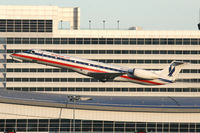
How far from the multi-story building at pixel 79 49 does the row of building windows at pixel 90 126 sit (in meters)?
52.8

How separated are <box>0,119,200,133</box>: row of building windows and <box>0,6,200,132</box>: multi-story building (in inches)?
2079

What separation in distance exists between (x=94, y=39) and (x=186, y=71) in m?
31.3

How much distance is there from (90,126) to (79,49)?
54.5m

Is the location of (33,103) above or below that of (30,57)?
below

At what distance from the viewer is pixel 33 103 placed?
325 feet

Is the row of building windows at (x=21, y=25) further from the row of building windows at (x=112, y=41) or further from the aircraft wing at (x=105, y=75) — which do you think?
the aircraft wing at (x=105, y=75)

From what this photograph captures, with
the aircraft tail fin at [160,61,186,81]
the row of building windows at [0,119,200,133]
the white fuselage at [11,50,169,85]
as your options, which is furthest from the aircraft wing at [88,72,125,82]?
the aircraft tail fin at [160,61,186,81]

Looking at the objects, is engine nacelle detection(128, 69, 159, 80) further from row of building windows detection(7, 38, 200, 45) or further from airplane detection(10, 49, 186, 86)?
row of building windows detection(7, 38, 200, 45)

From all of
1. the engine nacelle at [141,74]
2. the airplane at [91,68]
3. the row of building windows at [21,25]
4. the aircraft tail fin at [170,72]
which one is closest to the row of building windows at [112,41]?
the row of building windows at [21,25]

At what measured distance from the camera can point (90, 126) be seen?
100562 mm

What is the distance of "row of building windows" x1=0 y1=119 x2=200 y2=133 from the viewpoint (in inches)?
3944

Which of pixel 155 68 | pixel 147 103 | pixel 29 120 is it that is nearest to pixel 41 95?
pixel 29 120

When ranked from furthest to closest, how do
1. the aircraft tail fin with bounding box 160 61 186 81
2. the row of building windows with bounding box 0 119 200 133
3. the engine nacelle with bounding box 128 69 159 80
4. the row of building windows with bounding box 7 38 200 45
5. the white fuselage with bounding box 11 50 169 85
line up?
the row of building windows with bounding box 7 38 200 45 < the aircraft tail fin with bounding box 160 61 186 81 < the row of building windows with bounding box 0 119 200 133 < the engine nacelle with bounding box 128 69 159 80 < the white fuselage with bounding box 11 50 169 85

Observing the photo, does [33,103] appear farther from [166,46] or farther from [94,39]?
[166,46]
